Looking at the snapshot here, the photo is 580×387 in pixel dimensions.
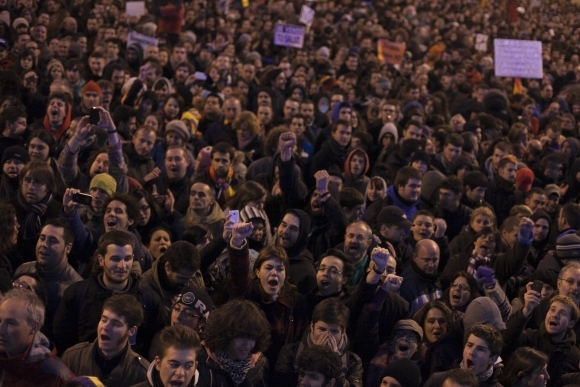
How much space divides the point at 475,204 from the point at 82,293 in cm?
434

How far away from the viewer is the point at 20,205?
21.4 feet

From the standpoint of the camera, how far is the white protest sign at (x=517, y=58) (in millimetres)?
14969

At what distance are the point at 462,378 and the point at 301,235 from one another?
2.12 metres

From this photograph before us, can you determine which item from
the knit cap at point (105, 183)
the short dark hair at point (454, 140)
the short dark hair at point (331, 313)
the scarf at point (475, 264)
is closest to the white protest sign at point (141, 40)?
the short dark hair at point (454, 140)

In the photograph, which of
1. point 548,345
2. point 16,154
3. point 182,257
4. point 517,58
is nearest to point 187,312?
point 182,257

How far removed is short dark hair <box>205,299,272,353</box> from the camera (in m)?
4.92

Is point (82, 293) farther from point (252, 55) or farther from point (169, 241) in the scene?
point (252, 55)

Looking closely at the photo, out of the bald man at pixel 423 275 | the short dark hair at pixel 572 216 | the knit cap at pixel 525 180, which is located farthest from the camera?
the knit cap at pixel 525 180

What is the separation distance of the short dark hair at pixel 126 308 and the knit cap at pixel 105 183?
2144 mm

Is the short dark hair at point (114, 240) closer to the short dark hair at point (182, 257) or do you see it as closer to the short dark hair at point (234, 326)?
the short dark hair at point (182, 257)

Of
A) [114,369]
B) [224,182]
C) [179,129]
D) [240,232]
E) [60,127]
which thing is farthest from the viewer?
[179,129]

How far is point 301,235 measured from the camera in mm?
6762

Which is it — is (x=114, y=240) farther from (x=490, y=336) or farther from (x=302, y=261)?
(x=490, y=336)

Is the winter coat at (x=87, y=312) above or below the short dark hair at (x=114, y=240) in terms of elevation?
below
